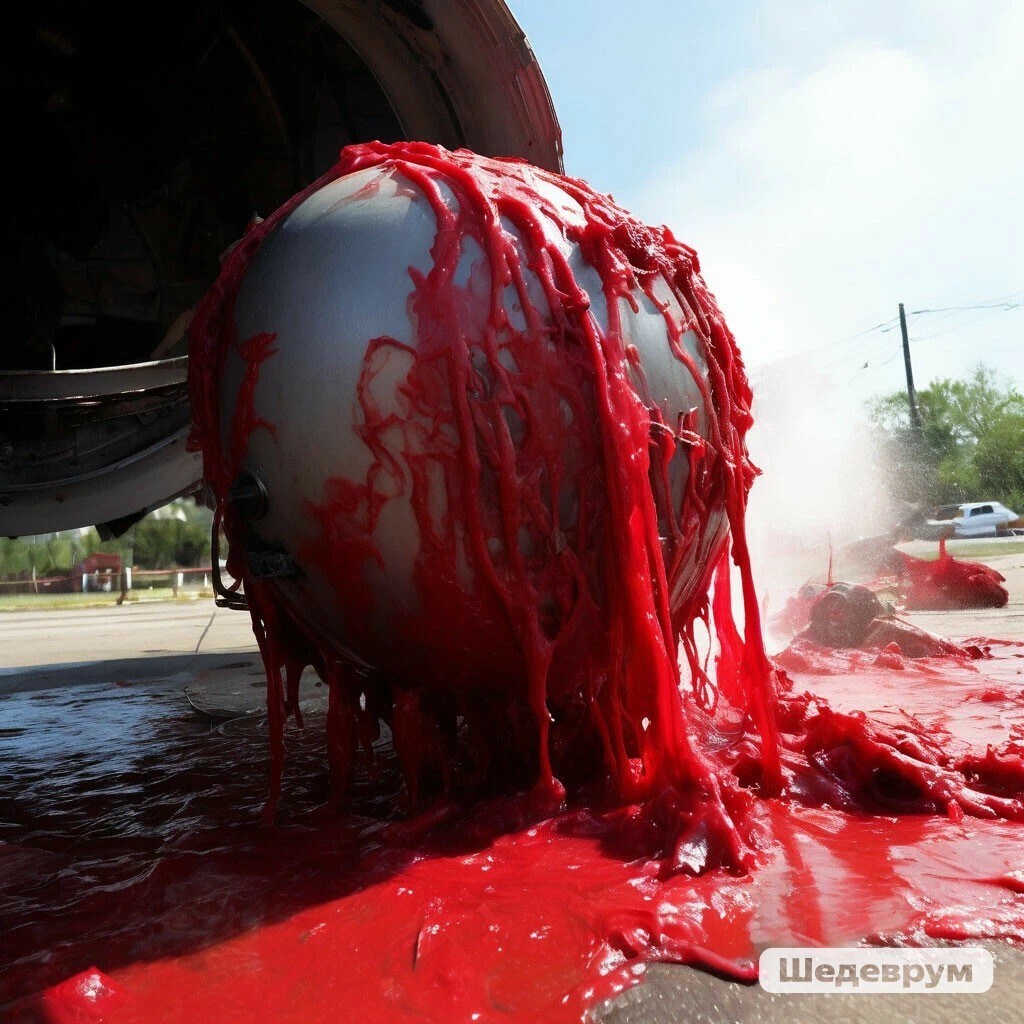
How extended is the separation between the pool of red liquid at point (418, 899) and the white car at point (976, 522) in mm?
23681

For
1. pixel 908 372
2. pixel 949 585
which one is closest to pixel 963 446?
pixel 908 372

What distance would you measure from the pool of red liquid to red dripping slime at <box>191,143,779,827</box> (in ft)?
0.74

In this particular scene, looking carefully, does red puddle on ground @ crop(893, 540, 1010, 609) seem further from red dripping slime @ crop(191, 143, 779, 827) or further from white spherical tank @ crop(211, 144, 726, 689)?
white spherical tank @ crop(211, 144, 726, 689)

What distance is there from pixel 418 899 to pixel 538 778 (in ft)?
2.17

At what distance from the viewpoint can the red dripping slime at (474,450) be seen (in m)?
2.13

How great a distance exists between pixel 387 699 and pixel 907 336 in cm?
3349

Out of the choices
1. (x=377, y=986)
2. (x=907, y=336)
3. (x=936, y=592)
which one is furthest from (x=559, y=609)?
(x=907, y=336)

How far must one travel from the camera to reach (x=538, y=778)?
2424mm

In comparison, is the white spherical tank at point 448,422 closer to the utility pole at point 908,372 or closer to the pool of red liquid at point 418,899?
the pool of red liquid at point 418,899

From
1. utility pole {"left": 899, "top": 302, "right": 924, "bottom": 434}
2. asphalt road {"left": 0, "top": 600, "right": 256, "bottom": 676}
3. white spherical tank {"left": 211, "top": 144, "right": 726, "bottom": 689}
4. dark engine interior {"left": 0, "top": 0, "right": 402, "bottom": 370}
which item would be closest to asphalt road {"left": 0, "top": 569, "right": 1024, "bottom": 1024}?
asphalt road {"left": 0, "top": 600, "right": 256, "bottom": 676}

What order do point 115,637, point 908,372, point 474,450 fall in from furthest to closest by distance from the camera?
point 908,372, point 115,637, point 474,450

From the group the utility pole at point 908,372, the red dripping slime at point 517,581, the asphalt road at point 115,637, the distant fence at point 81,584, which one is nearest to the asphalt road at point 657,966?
the asphalt road at point 115,637

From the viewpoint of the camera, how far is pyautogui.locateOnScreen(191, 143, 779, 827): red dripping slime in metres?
2.13

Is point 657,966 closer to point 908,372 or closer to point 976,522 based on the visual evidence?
point 976,522
